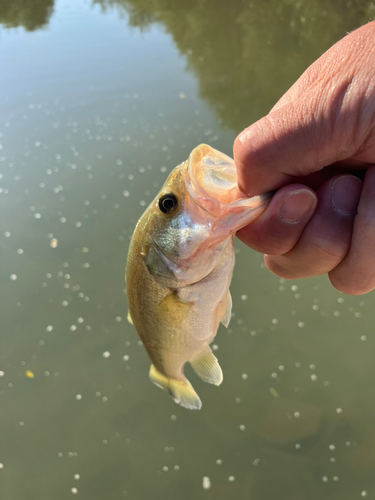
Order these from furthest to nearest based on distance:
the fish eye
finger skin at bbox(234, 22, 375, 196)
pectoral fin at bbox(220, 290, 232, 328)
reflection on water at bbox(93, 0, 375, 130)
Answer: reflection on water at bbox(93, 0, 375, 130), pectoral fin at bbox(220, 290, 232, 328), the fish eye, finger skin at bbox(234, 22, 375, 196)

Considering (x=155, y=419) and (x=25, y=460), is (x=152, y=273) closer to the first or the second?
(x=155, y=419)

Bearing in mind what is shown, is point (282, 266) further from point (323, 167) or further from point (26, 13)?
point (26, 13)

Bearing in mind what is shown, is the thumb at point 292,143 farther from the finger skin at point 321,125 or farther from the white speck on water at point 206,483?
the white speck on water at point 206,483

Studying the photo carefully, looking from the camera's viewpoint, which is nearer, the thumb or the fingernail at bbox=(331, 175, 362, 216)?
the thumb

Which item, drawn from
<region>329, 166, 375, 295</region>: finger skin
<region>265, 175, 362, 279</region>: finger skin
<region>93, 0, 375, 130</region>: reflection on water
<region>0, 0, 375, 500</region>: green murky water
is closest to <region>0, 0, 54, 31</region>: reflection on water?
<region>93, 0, 375, 130</region>: reflection on water

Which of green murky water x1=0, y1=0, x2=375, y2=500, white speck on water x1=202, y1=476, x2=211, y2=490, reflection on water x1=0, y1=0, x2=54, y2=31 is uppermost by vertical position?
reflection on water x1=0, y1=0, x2=54, y2=31

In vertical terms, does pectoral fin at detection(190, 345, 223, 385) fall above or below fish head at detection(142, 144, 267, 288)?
A: below

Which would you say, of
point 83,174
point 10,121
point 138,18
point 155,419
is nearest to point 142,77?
point 10,121

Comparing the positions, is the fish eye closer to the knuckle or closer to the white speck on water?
the knuckle
